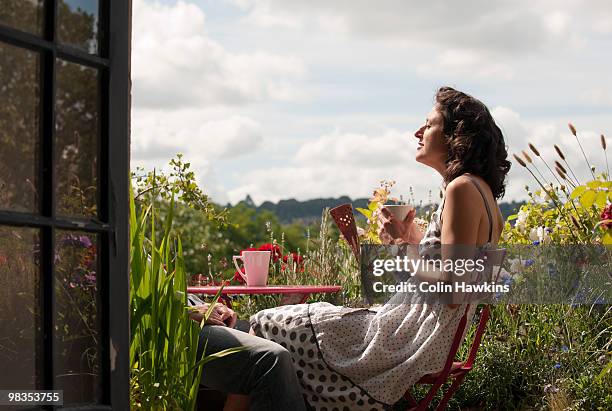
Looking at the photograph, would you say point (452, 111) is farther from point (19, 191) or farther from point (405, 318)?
point (19, 191)

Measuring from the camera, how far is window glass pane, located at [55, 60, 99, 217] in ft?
7.99

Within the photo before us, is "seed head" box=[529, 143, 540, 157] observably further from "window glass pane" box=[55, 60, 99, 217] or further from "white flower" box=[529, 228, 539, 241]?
"window glass pane" box=[55, 60, 99, 217]

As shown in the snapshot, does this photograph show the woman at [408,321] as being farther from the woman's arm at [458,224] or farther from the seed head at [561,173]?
the seed head at [561,173]

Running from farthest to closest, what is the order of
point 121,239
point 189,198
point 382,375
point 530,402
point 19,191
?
point 189,198 → point 530,402 → point 382,375 → point 121,239 → point 19,191

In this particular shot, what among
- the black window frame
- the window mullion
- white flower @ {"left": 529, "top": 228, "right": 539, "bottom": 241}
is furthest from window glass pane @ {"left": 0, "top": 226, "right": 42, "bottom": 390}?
white flower @ {"left": 529, "top": 228, "right": 539, "bottom": 241}

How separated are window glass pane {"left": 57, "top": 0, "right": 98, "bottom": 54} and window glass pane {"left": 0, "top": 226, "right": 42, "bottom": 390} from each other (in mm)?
532

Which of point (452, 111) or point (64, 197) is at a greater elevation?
point (452, 111)

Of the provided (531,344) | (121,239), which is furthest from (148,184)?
(121,239)

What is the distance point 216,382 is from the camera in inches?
124

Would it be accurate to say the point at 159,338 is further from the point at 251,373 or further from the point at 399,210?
the point at 399,210

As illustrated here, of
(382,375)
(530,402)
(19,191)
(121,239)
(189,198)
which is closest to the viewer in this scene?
(19,191)

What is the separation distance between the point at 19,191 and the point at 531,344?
3242mm

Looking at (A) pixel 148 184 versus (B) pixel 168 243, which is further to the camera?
(A) pixel 148 184

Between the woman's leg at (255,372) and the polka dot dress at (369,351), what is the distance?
222 mm
